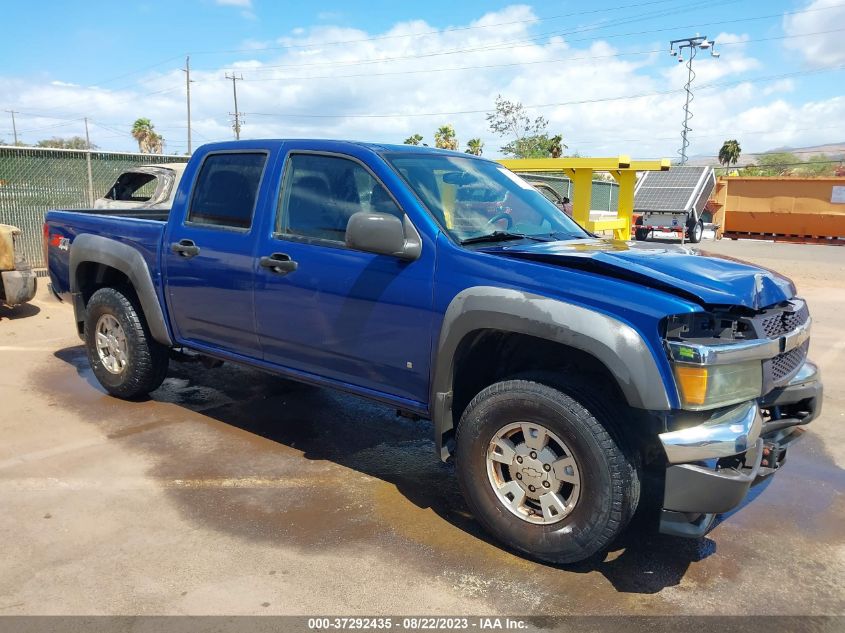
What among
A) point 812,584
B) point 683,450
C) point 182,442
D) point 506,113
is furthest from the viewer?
point 506,113

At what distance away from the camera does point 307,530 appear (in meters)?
3.64

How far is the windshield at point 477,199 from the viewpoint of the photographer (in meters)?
3.81

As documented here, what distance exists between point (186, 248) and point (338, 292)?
1.39 m

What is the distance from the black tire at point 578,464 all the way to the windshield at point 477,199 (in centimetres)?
90

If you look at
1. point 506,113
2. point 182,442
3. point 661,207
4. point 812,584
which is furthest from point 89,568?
point 506,113

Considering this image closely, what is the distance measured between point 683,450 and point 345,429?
9.36 ft

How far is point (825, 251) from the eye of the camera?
21031 millimetres

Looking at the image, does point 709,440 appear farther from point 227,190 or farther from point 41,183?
Result: point 41,183

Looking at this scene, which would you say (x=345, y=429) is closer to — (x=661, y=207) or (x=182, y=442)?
(x=182, y=442)

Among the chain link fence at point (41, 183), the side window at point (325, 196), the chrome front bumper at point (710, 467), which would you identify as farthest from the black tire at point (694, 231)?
the chrome front bumper at point (710, 467)

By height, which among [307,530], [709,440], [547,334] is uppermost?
[547,334]

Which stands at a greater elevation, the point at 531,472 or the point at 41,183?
the point at 41,183

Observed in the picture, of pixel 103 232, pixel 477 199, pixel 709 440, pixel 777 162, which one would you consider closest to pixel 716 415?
pixel 709 440

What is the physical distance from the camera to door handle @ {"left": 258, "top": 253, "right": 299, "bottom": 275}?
4.08 m
